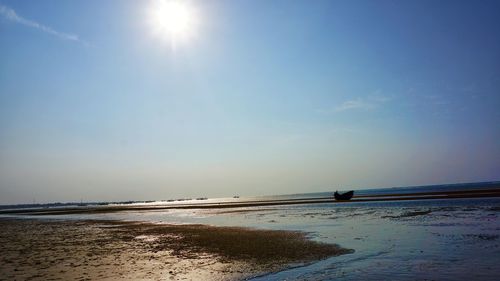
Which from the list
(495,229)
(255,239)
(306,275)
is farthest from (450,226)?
(306,275)

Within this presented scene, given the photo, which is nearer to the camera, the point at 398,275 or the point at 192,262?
the point at 398,275

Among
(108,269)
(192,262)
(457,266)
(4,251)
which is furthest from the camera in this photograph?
(4,251)

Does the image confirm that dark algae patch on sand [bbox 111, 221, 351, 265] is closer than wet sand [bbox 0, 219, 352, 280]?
No

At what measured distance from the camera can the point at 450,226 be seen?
1027 inches

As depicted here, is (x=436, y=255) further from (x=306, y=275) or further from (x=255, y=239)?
(x=255, y=239)

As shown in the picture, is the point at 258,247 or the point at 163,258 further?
the point at 258,247

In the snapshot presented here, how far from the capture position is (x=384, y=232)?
24.9 meters

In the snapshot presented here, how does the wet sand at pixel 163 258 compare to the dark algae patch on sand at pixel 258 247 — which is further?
the dark algae patch on sand at pixel 258 247

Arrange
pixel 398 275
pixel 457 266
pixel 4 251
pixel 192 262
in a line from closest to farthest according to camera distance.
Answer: pixel 398 275 < pixel 457 266 < pixel 192 262 < pixel 4 251

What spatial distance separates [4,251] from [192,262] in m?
12.5

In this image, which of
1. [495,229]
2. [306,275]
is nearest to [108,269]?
[306,275]

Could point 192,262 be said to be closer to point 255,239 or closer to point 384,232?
point 255,239

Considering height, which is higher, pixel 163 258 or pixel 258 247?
pixel 163 258

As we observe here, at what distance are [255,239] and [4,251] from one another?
578 inches
